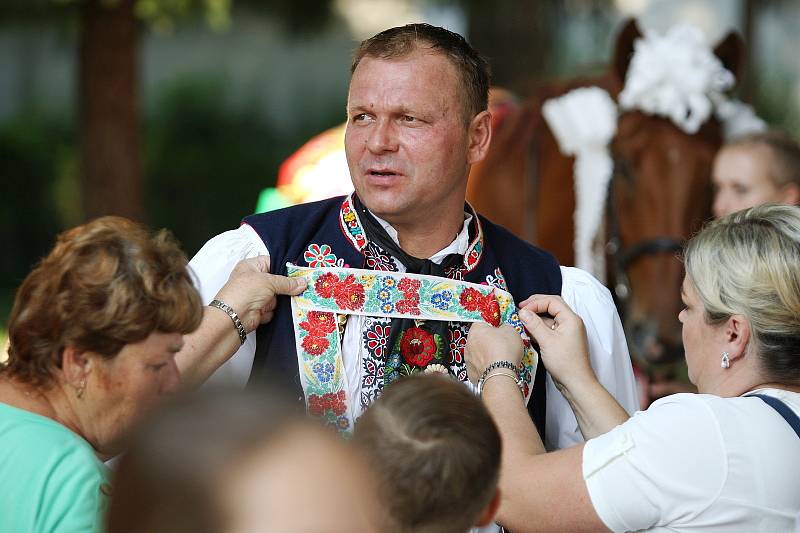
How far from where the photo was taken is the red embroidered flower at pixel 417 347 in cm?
235

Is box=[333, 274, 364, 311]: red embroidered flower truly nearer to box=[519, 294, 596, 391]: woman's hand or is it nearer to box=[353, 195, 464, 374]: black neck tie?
box=[353, 195, 464, 374]: black neck tie

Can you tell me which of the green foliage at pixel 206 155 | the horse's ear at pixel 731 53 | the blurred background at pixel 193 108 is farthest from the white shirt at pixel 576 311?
the green foliage at pixel 206 155

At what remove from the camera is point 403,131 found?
2.37 metres

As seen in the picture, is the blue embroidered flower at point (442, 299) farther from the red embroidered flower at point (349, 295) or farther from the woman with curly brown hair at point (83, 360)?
the woman with curly brown hair at point (83, 360)

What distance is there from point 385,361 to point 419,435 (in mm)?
951

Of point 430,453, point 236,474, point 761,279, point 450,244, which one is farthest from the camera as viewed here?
point 450,244

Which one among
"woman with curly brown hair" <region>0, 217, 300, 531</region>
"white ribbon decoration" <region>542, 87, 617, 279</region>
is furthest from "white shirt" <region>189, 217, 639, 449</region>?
"white ribbon decoration" <region>542, 87, 617, 279</region>

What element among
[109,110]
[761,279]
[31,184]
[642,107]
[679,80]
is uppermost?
[679,80]

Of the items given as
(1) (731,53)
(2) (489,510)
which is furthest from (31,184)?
(2) (489,510)

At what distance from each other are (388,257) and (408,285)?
0.09 metres

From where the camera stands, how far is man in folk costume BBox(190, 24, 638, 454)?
2330 mm

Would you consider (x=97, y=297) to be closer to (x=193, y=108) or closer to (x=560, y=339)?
(x=560, y=339)

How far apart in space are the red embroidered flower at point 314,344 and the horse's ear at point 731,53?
276cm

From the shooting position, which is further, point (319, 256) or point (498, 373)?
point (319, 256)
